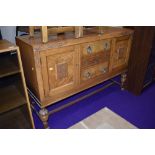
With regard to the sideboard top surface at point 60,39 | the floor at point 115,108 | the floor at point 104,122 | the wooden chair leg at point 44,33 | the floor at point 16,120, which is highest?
the wooden chair leg at point 44,33

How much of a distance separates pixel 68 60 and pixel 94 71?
41 centimetres

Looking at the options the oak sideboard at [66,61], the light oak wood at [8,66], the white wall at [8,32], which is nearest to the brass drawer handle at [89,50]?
the oak sideboard at [66,61]

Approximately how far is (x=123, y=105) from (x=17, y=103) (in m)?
1.29

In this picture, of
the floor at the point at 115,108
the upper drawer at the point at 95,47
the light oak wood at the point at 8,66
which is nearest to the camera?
the light oak wood at the point at 8,66

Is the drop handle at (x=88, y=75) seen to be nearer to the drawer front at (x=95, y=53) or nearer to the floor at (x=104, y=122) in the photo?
the drawer front at (x=95, y=53)

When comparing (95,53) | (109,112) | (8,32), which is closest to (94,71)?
(95,53)

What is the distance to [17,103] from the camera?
1.37 meters

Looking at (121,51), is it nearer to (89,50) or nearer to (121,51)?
(121,51)

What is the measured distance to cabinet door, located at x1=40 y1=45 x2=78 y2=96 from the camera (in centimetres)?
137

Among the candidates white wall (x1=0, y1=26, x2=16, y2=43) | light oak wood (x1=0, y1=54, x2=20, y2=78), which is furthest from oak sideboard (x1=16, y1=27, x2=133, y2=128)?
white wall (x1=0, y1=26, x2=16, y2=43)

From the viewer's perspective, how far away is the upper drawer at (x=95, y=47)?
1531 millimetres

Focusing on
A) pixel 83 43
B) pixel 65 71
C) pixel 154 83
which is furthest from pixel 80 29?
pixel 154 83

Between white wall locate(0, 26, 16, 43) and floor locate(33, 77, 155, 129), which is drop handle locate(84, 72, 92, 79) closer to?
floor locate(33, 77, 155, 129)

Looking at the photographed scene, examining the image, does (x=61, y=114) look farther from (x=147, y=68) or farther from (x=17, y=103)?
(x=147, y=68)
